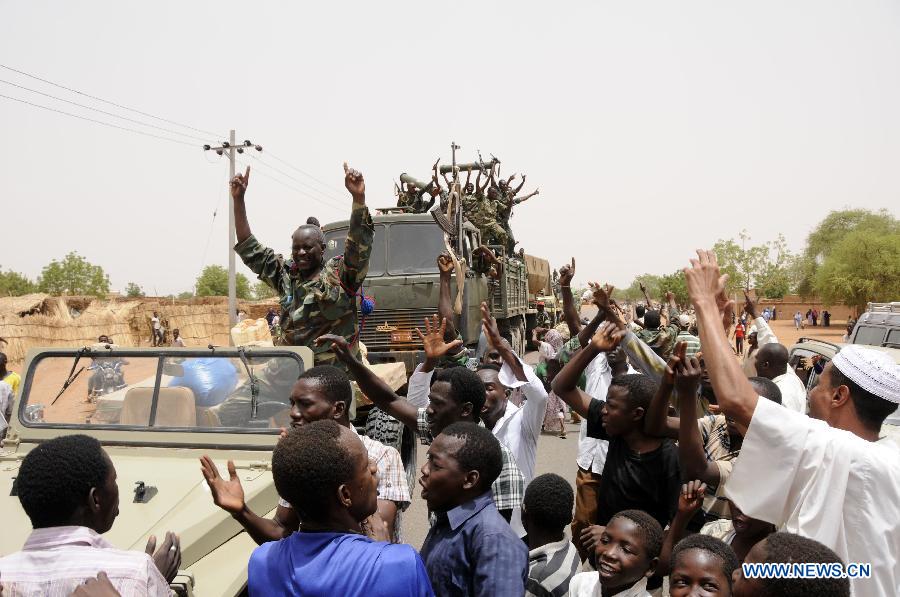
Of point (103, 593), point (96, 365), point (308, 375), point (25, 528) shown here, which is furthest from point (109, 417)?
point (103, 593)

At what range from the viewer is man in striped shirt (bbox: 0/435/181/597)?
1762 mm

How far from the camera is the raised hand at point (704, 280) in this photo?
2096 mm

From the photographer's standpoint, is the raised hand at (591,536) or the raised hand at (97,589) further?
the raised hand at (591,536)

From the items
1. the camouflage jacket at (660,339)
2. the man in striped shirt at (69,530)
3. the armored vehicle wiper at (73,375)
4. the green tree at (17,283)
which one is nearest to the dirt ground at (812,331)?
the camouflage jacket at (660,339)

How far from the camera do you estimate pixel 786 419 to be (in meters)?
1.92

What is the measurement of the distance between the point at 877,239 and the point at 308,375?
4124cm

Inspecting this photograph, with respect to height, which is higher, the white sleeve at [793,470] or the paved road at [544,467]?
the white sleeve at [793,470]

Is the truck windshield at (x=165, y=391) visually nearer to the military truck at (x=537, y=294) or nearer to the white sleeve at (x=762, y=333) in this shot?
the white sleeve at (x=762, y=333)

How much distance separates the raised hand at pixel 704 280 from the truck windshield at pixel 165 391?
2.20 meters

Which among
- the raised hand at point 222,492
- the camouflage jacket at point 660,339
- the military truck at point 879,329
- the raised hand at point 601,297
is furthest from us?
the military truck at point 879,329

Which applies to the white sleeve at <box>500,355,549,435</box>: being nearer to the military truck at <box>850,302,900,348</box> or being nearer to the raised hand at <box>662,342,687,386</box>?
the raised hand at <box>662,342,687,386</box>

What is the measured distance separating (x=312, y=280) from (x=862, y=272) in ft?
129

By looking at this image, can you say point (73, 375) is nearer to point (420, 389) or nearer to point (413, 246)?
point (420, 389)

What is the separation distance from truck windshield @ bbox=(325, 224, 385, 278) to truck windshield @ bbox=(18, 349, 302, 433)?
6449 mm
